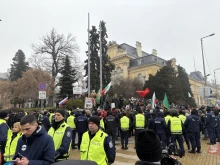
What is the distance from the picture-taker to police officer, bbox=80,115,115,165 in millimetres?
4090

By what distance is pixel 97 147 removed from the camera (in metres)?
4.12

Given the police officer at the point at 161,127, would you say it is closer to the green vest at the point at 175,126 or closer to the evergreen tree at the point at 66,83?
the green vest at the point at 175,126

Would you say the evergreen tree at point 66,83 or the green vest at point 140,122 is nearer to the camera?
the green vest at point 140,122

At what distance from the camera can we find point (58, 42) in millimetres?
44531

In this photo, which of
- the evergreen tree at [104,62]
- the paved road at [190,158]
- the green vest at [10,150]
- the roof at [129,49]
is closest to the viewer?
the green vest at [10,150]

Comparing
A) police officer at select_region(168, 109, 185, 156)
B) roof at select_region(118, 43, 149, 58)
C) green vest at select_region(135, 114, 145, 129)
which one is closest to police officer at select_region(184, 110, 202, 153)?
police officer at select_region(168, 109, 185, 156)

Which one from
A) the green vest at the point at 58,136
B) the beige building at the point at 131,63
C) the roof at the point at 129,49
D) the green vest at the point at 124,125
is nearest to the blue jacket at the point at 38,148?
the green vest at the point at 58,136

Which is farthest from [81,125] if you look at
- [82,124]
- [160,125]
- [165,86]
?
[165,86]

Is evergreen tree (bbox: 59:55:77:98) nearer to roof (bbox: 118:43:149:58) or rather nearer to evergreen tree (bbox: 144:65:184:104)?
evergreen tree (bbox: 144:65:184:104)

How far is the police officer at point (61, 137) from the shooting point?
14.0ft

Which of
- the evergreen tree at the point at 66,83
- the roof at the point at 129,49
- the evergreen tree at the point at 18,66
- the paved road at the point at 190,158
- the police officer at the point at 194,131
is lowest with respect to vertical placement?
the paved road at the point at 190,158

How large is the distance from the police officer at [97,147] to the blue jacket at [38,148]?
1.04 m

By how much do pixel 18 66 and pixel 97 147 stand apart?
6231cm

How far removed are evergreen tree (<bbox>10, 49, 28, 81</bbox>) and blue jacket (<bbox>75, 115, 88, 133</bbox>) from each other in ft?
166
